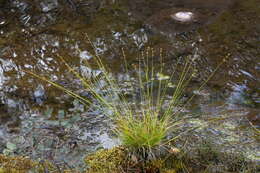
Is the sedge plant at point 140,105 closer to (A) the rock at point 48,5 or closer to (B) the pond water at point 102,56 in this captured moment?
(B) the pond water at point 102,56

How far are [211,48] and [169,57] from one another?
0.55 m

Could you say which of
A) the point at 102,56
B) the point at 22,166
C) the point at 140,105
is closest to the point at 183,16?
the point at 102,56

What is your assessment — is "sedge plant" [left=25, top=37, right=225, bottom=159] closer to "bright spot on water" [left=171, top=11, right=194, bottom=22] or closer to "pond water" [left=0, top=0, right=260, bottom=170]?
"pond water" [left=0, top=0, right=260, bottom=170]

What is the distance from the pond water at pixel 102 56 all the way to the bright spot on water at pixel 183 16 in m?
0.06

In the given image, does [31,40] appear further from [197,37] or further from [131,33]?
[197,37]

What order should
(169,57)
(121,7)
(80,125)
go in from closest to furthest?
1. (80,125)
2. (169,57)
3. (121,7)

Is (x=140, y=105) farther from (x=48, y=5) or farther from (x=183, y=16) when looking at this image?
(x=48, y=5)

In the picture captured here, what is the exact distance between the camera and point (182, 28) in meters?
4.91

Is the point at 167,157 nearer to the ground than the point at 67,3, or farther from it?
nearer to the ground

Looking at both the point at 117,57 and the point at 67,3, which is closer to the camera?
the point at 117,57

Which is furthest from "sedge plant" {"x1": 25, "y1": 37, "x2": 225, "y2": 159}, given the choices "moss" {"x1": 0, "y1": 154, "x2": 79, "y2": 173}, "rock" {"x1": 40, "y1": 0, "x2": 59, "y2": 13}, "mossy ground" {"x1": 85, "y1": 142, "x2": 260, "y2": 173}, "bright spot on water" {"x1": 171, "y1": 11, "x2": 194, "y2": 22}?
"rock" {"x1": 40, "y1": 0, "x2": 59, "y2": 13}

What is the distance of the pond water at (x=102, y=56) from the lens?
3248 mm

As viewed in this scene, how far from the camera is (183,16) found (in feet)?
17.0

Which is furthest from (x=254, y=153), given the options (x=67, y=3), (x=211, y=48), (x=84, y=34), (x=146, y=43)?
(x=67, y=3)
